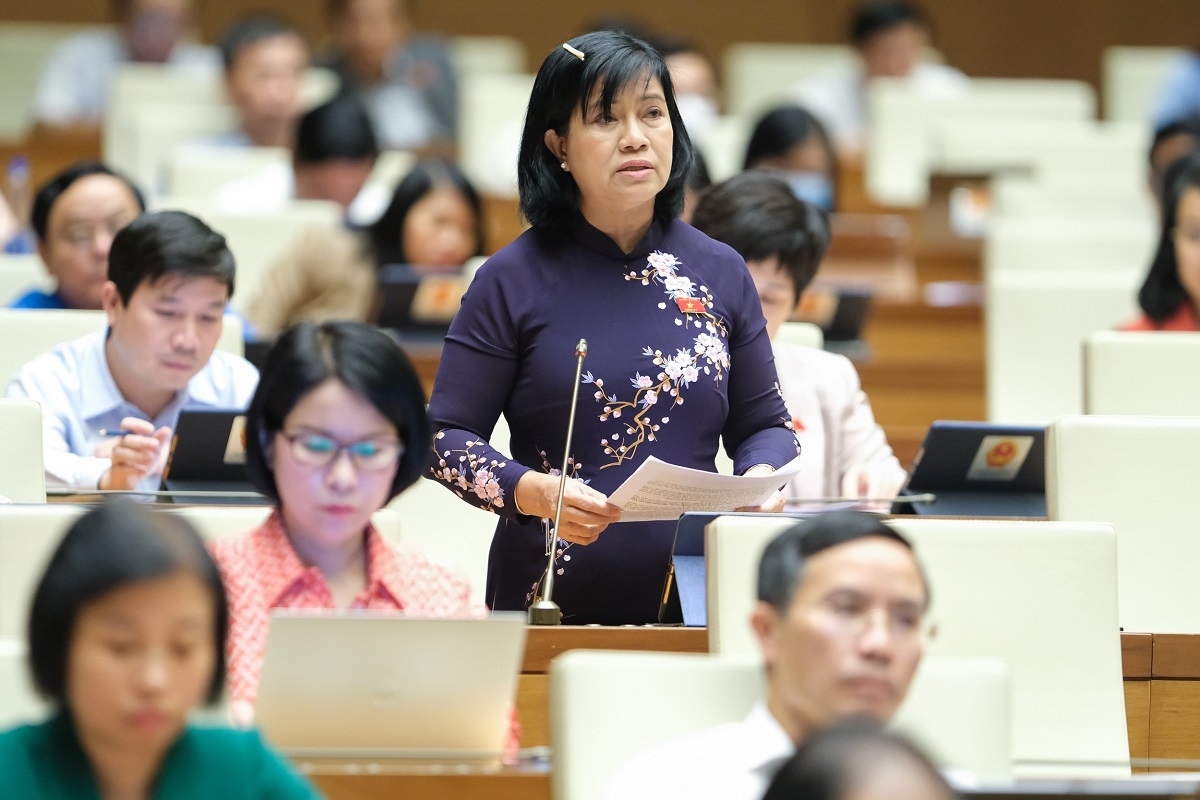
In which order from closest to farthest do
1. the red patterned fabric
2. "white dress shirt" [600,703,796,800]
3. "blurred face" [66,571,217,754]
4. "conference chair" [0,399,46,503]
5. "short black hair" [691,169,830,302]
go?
"blurred face" [66,571,217,754] → "white dress shirt" [600,703,796,800] → the red patterned fabric → "conference chair" [0,399,46,503] → "short black hair" [691,169,830,302]

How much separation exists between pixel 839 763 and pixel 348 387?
0.88 meters

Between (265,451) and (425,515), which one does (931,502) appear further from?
(265,451)

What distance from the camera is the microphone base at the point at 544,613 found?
7.22 feet

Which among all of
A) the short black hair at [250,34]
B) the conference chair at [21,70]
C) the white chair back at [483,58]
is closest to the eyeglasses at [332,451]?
the short black hair at [250,34]

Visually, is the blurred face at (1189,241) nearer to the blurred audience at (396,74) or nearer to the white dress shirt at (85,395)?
the white dress shirt at (85,395)

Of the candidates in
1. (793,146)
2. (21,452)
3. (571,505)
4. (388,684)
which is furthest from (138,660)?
(793,146)

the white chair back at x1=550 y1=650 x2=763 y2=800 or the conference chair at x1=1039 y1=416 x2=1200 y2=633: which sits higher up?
the conference chair at x1=1039 y1=416 x2=1200 y2=633

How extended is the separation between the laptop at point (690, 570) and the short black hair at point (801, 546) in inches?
15.7

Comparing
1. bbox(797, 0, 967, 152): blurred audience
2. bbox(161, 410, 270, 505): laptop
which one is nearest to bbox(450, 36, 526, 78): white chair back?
bbox(797, 0, 967, 152): blurred audience

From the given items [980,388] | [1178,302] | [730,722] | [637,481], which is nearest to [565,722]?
[730,722]

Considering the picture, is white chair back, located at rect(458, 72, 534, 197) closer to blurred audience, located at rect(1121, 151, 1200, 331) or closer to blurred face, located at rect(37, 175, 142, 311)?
blurred face, located at rect(37, 175, 142, 311)

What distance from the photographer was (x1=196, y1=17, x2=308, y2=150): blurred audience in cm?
573

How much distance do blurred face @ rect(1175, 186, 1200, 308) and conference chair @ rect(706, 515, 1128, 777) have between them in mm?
1595

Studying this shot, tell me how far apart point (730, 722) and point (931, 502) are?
1041 millimetres
